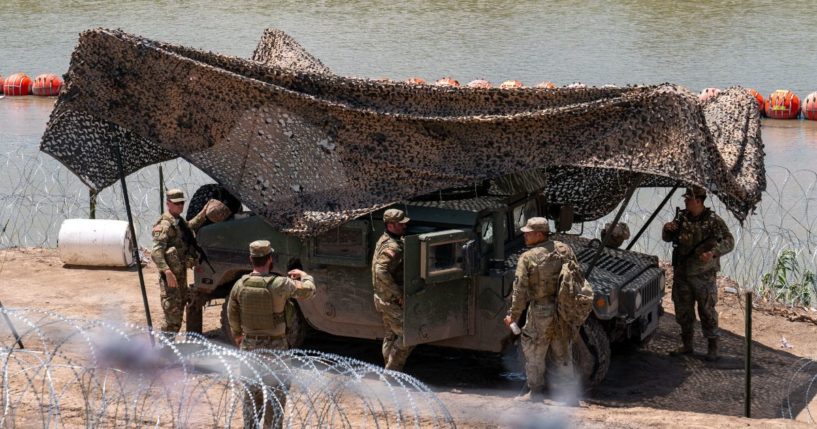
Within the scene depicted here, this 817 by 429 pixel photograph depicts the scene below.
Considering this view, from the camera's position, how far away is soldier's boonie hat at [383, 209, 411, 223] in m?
9.31

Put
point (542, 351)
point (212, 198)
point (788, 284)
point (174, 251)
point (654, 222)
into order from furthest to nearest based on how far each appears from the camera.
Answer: point (654, 222) → point (788, 284) → point (212, 198) → point (174, 251) → point (542, 351)

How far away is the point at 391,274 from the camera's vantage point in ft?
30.8

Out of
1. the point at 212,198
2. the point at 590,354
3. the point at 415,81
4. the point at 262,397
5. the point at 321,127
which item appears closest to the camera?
the point at 262,397

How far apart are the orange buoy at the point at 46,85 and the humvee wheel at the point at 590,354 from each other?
774 inches

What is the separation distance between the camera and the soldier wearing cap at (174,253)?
10.2 m

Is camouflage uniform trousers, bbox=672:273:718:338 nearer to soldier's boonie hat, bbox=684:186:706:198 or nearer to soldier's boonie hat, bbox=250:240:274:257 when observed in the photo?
soldier's boonie hat, bbox=684:186:706:198

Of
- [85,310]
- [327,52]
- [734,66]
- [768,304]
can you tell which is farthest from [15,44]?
[768,304]

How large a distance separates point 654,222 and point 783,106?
8.29 meters

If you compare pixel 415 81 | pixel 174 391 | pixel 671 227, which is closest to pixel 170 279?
pixel 174 391

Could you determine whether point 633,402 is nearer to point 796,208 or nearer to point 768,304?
point 768,304

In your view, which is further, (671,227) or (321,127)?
(671,227)

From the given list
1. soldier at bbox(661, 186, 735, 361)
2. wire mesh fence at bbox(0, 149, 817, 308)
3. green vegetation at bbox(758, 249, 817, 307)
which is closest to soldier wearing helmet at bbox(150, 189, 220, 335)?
wire mesh fence at bbox(0, 149, 817, 308)

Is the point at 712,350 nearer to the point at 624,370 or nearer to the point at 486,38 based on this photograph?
the point at 624,370

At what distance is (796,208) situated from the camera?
1583 centimetres
